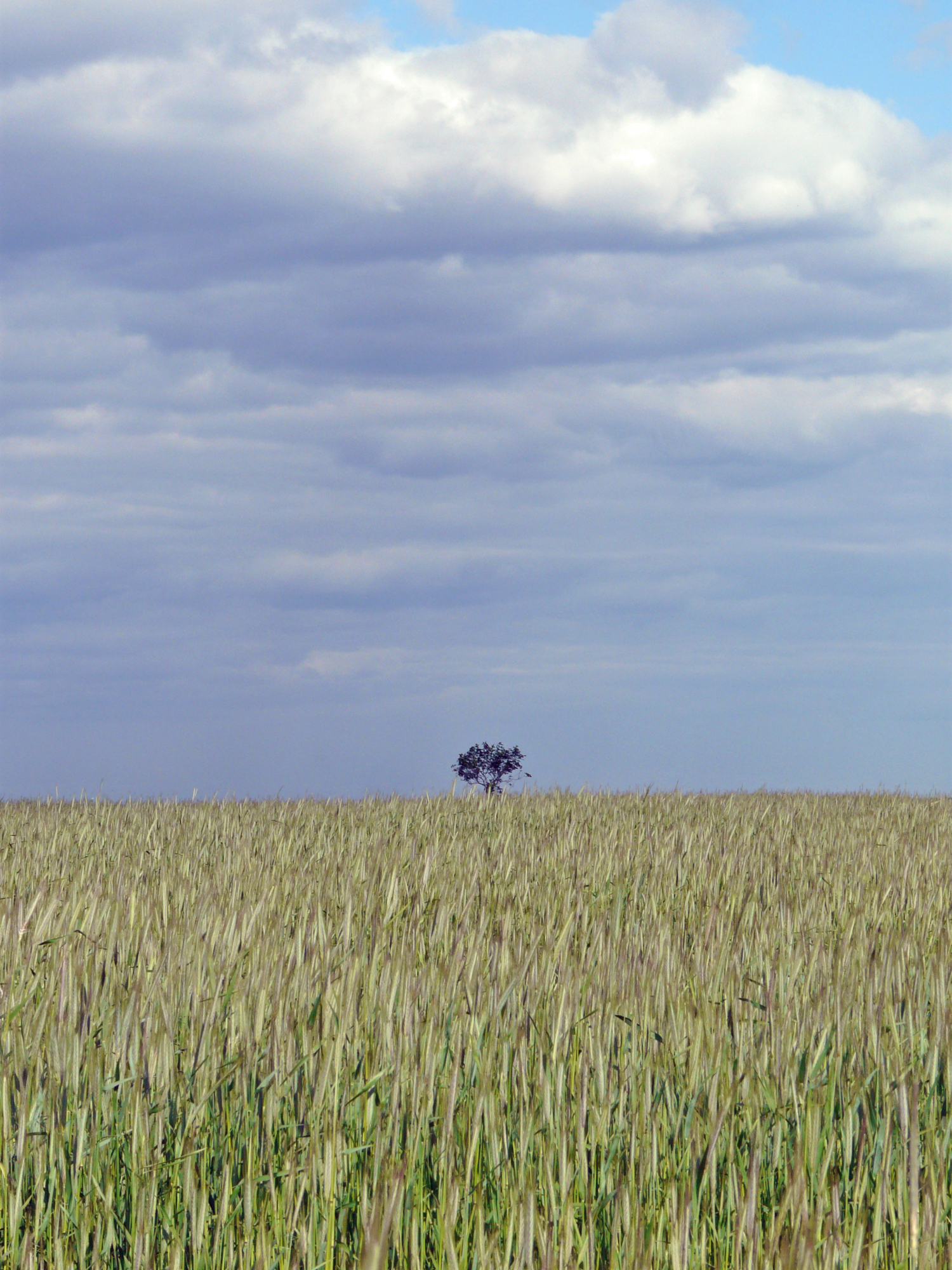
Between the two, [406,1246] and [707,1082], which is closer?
[406,1246]

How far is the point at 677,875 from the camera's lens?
6.20 metres

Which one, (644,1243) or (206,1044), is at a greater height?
(206,1044)

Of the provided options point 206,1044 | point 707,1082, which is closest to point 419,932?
point 206,1044

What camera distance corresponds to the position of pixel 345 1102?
97.1 inches

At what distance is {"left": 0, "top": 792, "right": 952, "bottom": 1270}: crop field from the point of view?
2.10m

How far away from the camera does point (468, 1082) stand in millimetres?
2752

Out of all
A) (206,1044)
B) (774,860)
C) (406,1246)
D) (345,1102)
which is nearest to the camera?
(406,1246)

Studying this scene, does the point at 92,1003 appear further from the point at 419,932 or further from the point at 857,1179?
the point at 857,1179

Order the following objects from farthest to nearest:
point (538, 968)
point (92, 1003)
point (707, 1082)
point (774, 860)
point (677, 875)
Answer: point (774, 860)
point (677, 875)
point (538, 968)
point (92, 1003)
point (707, 1082)

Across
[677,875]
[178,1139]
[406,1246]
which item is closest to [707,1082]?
[406,1246]

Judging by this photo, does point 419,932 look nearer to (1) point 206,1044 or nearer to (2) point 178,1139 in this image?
(1) point 206,1044

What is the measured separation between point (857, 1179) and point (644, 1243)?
1.51ft

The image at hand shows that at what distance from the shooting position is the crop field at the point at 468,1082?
2.10 m

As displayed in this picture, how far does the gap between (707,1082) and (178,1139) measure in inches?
49.1
